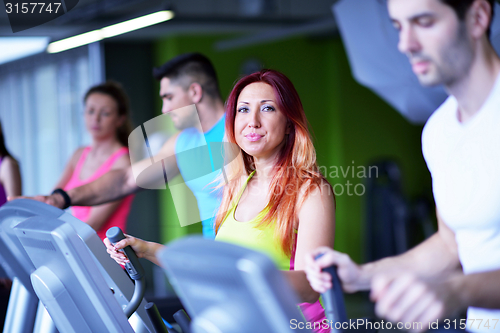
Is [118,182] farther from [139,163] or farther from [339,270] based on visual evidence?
[339,270]

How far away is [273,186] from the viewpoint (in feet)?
5.25

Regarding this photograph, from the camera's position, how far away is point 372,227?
531 centimetres

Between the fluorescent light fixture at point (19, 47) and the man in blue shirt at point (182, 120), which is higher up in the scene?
the fluorescent light fixture at point (19, 47)

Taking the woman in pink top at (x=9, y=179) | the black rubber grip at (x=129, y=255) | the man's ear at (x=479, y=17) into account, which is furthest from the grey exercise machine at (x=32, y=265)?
the woman in pink top at (x=9, y=179)

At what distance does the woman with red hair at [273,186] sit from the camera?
147cm

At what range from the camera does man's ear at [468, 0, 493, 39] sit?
1169 mm

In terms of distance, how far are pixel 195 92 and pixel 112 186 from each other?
2.11 feet

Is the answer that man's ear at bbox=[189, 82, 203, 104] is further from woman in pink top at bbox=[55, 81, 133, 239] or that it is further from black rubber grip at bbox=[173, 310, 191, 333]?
black rubber grip at bbox=[173, 310, 191, 333]

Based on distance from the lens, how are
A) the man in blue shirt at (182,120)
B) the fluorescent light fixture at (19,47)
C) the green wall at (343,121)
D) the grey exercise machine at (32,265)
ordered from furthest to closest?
the green wall at (343,121)
the fluorescent light fixture at (19,47)
the man in blue shirt at (182,120)
the grey exercise machine at (32,265)

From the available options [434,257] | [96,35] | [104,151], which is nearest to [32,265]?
[434,257]

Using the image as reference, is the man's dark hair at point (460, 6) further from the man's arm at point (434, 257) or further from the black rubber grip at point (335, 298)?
the black rubber grip at point (335, 298)

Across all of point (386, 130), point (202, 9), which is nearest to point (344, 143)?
point (386, 130)

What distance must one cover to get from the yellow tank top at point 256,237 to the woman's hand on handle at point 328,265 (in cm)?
49

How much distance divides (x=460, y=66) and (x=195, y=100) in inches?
52.1
